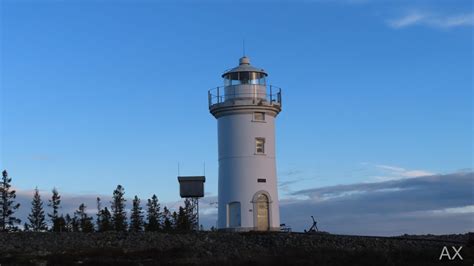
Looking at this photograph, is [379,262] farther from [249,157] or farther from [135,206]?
[135,206]

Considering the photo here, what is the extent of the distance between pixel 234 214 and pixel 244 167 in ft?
8.01

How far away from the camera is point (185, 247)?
29.1m

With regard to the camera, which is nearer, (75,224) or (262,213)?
(262,213)

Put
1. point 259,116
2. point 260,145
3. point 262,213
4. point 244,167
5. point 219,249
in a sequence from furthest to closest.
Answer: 1. point 259,116
2. point 260,145
3. point 262,213
4. point 244,167
5. point 219,249

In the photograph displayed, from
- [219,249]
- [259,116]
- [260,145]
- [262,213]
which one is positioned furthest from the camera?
[259,116]

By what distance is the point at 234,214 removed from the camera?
1531 inches

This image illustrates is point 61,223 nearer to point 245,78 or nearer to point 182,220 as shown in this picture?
point 182,220

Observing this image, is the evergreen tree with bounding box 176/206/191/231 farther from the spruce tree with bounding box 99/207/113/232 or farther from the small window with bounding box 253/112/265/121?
the small window with bounding box 253/112/265/121

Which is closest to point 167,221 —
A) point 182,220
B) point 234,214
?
point 182,220

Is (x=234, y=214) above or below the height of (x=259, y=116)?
below

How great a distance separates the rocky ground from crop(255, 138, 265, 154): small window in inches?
258

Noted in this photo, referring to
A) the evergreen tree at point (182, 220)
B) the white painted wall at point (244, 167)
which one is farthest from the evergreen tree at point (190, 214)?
the white painted wall at point (244, 167)

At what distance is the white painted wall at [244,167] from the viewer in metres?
38.6

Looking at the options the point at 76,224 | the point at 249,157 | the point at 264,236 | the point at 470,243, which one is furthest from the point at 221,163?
the point at 76,224
